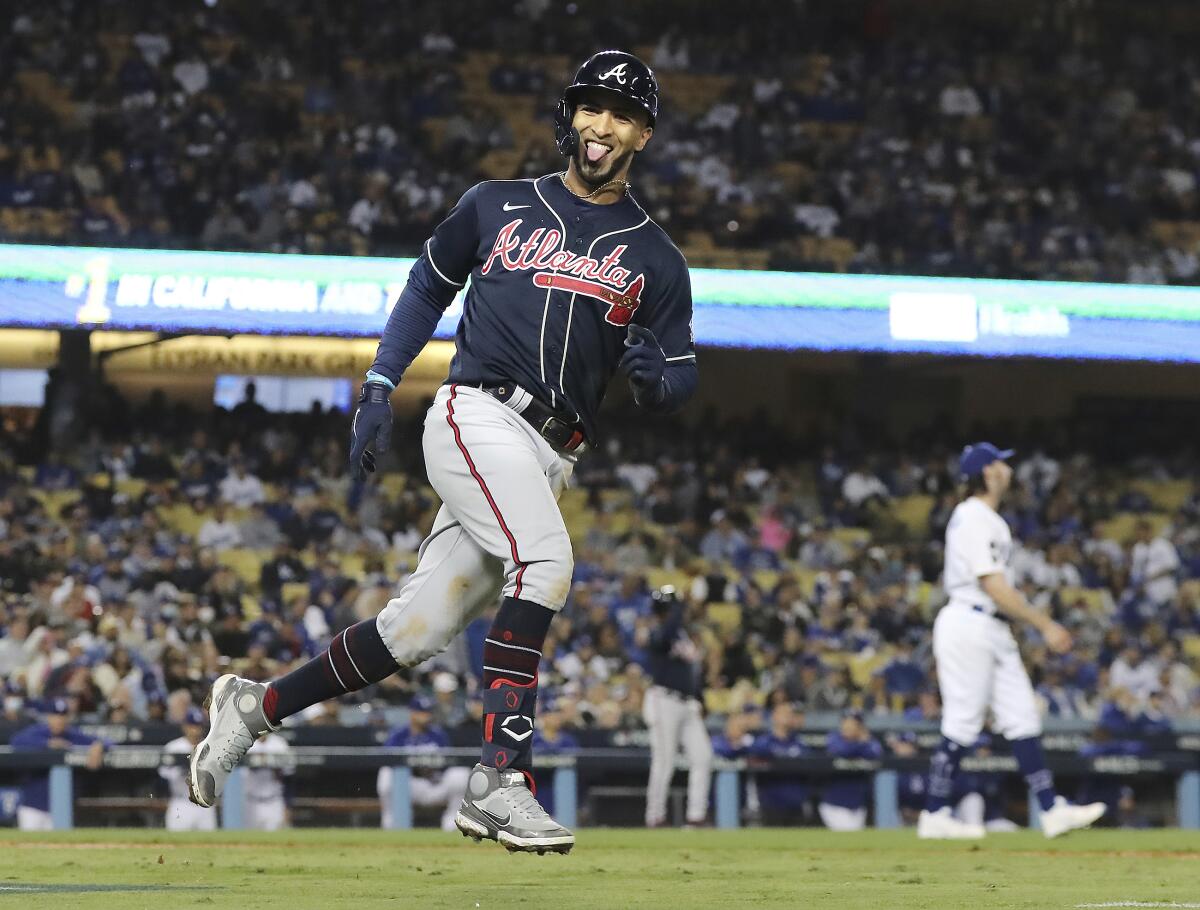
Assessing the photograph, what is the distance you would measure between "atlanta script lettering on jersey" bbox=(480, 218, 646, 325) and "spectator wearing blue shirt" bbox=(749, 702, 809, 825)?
9022 millimetres

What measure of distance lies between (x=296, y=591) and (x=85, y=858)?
929 centimetres

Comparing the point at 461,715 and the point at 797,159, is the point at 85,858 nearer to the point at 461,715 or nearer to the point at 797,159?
the point at 461,715

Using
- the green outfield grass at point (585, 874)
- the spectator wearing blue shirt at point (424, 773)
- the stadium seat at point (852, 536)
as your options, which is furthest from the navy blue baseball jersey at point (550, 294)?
the stadium seat at point (852, 536)

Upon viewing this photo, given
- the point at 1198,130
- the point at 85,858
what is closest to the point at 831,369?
the point at 1198,130

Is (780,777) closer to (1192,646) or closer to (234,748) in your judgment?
(1192,646)

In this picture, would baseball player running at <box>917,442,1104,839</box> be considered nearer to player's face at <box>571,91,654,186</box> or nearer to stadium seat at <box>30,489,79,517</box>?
player's face at <box>571,91,654,186</box>

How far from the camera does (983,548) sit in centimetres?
905

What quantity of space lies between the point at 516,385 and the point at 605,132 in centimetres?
76

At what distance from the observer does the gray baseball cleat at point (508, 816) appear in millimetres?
4477

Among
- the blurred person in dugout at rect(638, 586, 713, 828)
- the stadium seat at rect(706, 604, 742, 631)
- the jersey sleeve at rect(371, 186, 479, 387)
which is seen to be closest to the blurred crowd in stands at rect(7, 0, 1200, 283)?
the stadium seat at rect(706, 604, 742, 631)

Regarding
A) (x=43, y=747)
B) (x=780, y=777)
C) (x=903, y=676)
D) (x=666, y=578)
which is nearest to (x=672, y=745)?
(x=780, y=777)

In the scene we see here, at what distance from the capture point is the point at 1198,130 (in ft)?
75.4

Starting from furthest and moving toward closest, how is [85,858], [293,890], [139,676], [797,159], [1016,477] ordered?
[797,159]
[1016,477]
[139,676]
[85,858]
[293,890]

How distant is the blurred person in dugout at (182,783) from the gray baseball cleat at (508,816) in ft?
25.5
